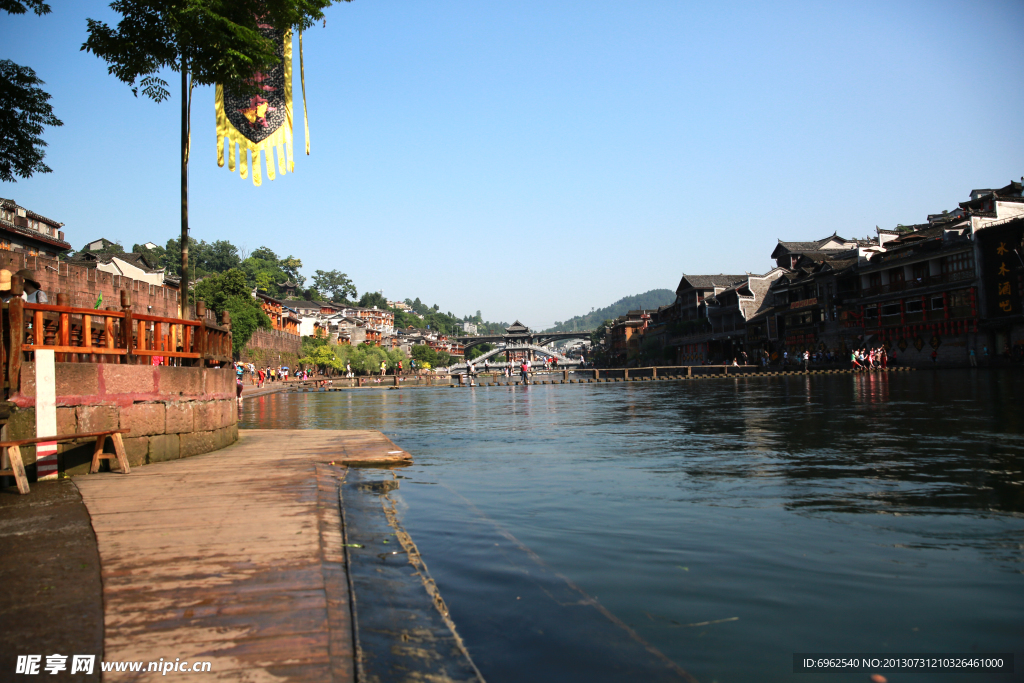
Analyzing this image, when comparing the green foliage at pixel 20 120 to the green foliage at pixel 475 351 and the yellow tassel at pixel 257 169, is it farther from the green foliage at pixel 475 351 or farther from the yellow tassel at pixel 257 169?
the green foliage at pixel 475 351

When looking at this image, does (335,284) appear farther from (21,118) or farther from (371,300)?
(21,118)

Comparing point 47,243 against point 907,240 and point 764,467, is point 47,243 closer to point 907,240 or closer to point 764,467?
point 764,467

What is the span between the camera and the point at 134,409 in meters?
7.91

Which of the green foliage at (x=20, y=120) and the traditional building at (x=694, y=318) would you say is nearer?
the green foliage at (x=20, y=120)

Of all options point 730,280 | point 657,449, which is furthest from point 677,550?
point 730,280

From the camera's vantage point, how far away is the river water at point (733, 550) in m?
3.26

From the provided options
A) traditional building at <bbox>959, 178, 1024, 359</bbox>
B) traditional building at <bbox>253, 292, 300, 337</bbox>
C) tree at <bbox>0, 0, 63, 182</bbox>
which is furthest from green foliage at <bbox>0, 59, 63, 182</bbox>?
traditional building at <bbox>253, 292, 300, 337</bbox>

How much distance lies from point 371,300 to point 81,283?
13620cm

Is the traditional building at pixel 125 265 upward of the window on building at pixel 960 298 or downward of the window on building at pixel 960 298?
upward

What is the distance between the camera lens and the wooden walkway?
2697 millimetres

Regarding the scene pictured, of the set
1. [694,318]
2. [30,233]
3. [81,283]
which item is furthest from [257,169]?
[694,318]

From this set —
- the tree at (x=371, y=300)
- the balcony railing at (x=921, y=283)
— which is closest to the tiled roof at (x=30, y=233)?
the balcony railing at (x=921, y=283)

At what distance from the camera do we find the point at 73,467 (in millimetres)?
7254

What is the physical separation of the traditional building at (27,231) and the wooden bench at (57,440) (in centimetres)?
3147
